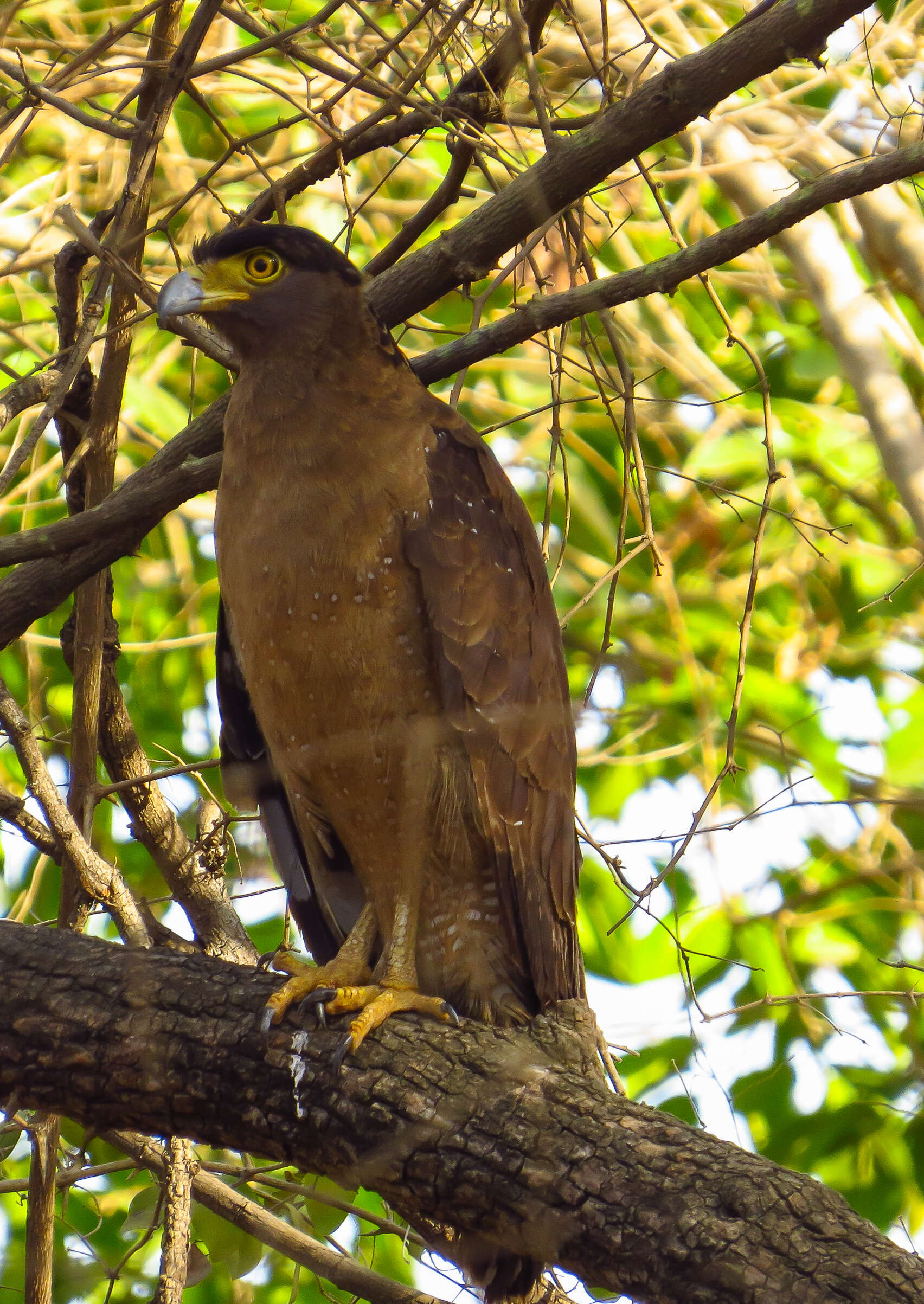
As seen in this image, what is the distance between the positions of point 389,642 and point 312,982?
77 centimetres

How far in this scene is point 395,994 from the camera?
2.85 metres

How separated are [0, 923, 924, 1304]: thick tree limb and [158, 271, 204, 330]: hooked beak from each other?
1414 millimetres

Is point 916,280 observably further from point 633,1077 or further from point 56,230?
point 56,230

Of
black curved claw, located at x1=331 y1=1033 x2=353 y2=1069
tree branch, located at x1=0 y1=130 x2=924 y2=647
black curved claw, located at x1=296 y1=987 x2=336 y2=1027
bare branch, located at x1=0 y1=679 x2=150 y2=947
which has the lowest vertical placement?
black curved claw, located at x1=331 y1=1033 x2=353 y2=1069

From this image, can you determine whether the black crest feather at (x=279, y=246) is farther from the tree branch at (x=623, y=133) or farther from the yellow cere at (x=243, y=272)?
the tree branch at (x=623, y=133)

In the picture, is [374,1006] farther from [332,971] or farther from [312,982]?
[332,971]

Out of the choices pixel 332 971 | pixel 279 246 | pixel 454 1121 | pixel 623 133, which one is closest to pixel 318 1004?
pixel 332 971

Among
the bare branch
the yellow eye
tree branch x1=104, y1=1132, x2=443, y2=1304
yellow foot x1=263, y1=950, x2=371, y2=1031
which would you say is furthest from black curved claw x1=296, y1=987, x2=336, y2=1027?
the yellow eye

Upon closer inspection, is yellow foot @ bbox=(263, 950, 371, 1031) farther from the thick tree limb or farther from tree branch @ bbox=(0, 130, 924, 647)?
tree branch @ bbox=(0, 130, 924, 647)

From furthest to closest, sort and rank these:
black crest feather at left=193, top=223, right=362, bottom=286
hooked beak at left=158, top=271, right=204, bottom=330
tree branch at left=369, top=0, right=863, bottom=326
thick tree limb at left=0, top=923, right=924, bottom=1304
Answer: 1. black crest feather at left=193, top=223, right=362, bottom=286
2. hooked beak at left=158, top=271, right=204, bottom=330
3. tree branch at left=369, top=0, right=863, bottom=326
4. thick tree limb at left=0, top=923, right=924, bottom=1304

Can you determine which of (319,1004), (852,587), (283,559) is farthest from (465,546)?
(852,587)

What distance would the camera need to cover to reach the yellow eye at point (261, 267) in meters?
3.14

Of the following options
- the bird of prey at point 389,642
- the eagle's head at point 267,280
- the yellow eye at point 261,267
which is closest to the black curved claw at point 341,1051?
the bird of prey at point 389,642

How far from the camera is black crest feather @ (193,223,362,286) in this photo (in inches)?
122
